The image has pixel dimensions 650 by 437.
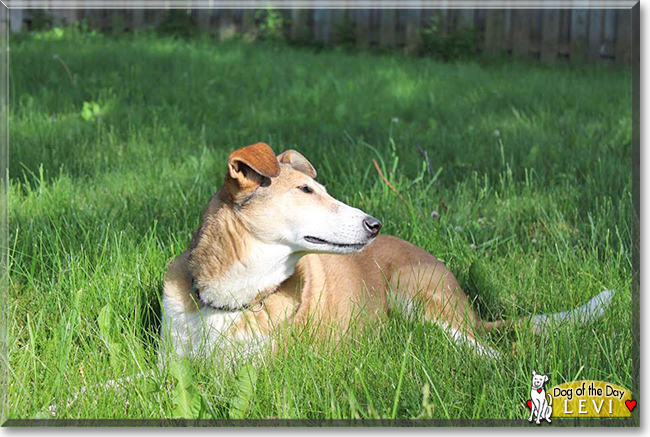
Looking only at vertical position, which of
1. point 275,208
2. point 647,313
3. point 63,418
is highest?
point 275,208

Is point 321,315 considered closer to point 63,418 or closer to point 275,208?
point 275,208

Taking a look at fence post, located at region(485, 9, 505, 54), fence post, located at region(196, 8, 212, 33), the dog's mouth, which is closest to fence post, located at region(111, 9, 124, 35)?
fence post, located at region(196, 8, 212, 33)

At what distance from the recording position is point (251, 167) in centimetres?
307

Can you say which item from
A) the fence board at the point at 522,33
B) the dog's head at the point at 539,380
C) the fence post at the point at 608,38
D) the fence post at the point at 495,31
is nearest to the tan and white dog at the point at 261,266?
the dog's head at the point at 539,380

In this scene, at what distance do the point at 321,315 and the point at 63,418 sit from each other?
1220 millimetres

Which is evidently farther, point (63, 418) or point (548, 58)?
point (548, 58)

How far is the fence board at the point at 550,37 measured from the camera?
964 centimetres

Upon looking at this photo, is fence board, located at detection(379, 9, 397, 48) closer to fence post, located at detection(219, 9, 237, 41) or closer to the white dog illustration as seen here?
fence post, located at detection(219, 9, 237, 41)

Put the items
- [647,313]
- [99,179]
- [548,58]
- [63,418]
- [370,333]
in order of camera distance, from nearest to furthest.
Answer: [63,418], [647,313], [370,333], [99,179], [548,58]

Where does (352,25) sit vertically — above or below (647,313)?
above

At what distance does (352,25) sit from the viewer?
10.9 meters

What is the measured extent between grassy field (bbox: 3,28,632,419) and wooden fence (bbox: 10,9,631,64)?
49 cm

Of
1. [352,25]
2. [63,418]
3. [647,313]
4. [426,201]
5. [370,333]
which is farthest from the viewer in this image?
[352,25]

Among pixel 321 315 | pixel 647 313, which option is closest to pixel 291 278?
pixel 321 315
